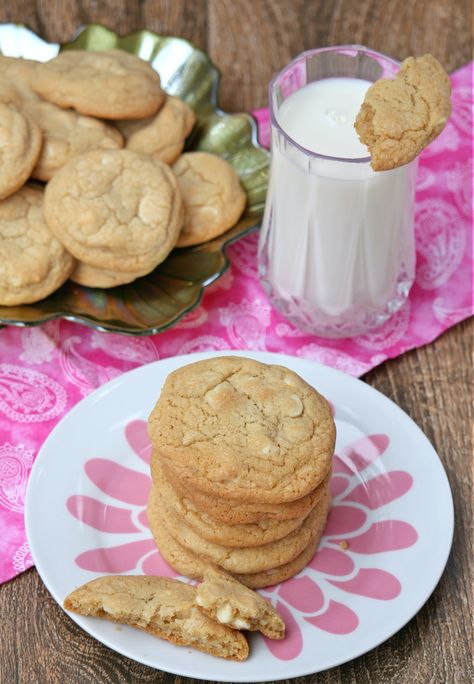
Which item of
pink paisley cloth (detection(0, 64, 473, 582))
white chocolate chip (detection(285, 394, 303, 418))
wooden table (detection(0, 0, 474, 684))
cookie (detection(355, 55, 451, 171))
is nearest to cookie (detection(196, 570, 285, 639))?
wooden table (detection(0, 0, 474, 684))

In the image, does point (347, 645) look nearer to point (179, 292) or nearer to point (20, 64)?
point (179, 292)

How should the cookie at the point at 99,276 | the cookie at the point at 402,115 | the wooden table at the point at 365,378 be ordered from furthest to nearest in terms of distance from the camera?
the cookie at the point at 99,276 → the cookie at the point at 402,115 → the wooden table at the point at 365,378

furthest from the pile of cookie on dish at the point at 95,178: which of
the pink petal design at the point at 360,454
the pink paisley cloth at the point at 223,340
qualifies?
the pink petal design at the point at 360,454

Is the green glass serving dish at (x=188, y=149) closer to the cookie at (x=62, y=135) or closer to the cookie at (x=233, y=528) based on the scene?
the cookie at (x=62, y=135)

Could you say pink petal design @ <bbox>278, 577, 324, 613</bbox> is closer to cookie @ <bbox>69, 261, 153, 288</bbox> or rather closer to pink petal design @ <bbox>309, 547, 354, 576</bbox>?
pink petal design @ <bbox>309, 547, 354, 576</bbox>

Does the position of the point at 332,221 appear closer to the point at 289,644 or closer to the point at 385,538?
the point at 385,538

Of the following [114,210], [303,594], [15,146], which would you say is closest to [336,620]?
[303,594]

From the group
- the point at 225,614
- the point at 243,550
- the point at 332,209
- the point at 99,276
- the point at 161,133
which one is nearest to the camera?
the point at 225,614
